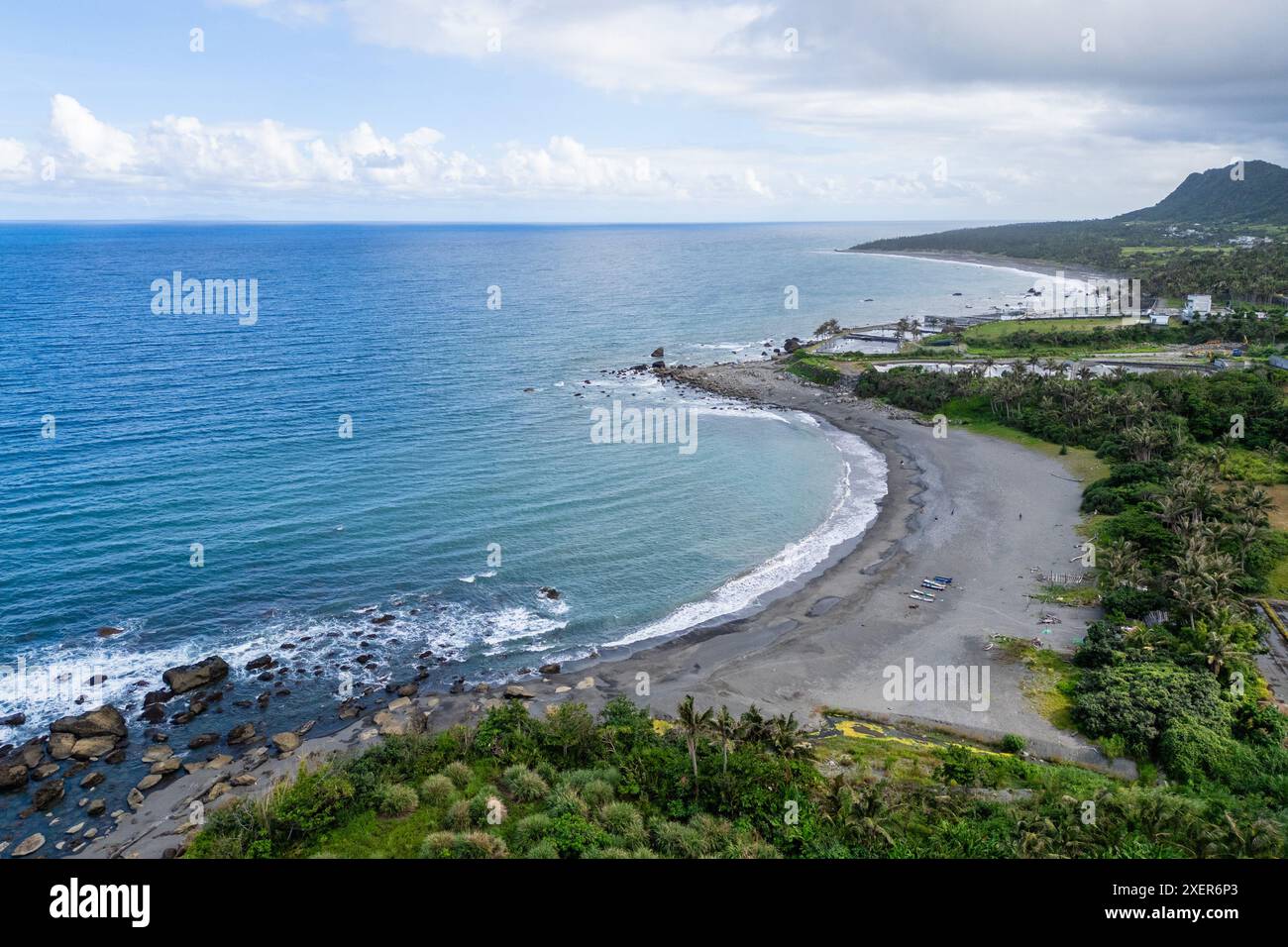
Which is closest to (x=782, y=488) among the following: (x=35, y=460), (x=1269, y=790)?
(x=1269, y=790)

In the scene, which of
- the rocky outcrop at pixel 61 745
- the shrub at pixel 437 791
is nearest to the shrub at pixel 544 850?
the shrub at pixel 437 791

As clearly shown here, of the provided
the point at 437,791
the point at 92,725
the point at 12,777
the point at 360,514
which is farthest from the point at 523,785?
the point at 360,514

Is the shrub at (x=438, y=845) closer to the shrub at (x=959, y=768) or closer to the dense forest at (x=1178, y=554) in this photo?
the shrub at (x=959, y=768)

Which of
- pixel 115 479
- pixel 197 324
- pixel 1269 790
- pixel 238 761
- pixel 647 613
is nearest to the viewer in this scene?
pixel 1269 790

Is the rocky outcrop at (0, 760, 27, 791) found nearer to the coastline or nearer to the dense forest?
the coastline

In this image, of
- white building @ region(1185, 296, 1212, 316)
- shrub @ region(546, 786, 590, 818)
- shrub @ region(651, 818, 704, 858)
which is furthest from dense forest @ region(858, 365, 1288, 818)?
white building @ region(1185, 296, 1212, 316)

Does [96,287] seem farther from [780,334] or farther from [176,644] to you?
[176,644]

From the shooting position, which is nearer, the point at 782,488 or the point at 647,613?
the point at 647,613
